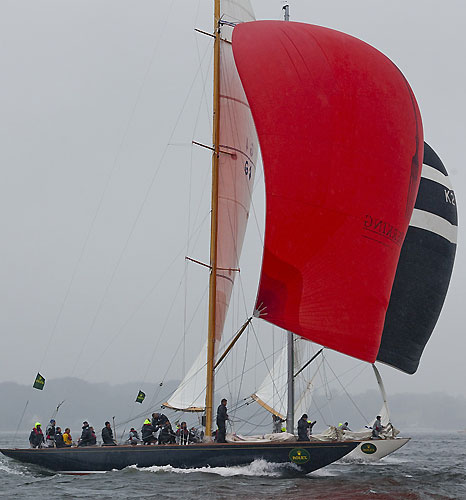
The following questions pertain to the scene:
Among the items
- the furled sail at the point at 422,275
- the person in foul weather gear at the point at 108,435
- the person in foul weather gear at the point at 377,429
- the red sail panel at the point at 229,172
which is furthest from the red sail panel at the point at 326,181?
the person in foul weather gear at the point at 377,429

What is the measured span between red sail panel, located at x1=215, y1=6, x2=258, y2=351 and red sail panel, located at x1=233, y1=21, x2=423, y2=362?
2.82 meters

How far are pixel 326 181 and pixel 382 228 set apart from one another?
1736 millimetres

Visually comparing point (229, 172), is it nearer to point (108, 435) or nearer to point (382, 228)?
point (382, 228)

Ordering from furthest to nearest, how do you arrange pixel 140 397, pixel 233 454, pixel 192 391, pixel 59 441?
pixel 192 391, pixel 140 397, pixel 59 441, pixel 233 454

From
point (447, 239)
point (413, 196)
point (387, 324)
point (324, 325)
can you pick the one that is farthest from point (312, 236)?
point (447, 239)

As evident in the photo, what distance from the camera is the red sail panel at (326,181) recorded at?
16.3 metres

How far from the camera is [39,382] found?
21.2 m

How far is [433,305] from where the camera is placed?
23781mm

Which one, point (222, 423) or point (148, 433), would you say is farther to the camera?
point (148, 433)

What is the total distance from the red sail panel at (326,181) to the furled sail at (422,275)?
237 inches

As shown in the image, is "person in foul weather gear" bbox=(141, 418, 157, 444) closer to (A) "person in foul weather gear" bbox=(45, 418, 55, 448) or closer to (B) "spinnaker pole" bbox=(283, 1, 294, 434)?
(A) "person in foul weather gear" bbox=(45, 418, 55, 448)

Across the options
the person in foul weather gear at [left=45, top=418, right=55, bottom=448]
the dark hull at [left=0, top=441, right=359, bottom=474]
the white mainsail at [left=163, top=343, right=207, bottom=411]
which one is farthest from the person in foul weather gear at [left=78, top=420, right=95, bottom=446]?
the white mainsail at [left=163, top=343, right=207, bottom=411]

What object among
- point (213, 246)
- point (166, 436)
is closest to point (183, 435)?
point (166, 436)

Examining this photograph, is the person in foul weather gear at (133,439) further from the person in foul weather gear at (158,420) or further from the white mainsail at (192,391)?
the white mainsail at (192,391)
